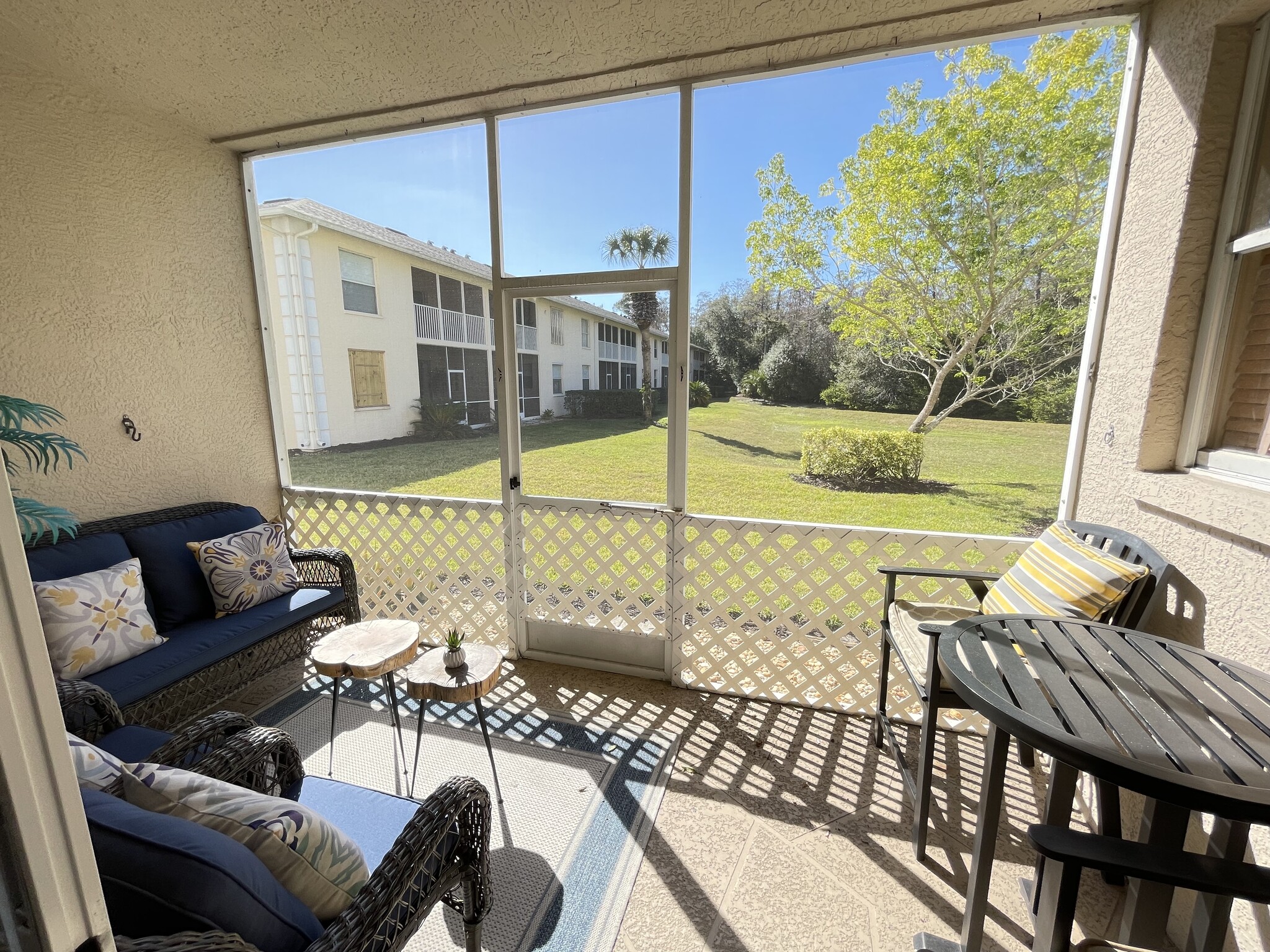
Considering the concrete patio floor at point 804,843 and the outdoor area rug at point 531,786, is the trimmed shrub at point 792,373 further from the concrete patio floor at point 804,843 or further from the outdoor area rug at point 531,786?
the outdoor area rug at point 531,786

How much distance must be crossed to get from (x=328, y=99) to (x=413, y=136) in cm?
41

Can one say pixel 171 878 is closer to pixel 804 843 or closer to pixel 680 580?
pixel 804 843

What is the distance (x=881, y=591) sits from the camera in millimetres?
2656

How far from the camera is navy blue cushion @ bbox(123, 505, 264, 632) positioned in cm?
242

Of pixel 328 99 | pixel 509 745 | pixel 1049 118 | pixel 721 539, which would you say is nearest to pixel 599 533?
pixel 721 539

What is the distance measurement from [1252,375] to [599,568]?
2.50 metres

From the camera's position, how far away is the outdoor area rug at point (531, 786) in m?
1.55

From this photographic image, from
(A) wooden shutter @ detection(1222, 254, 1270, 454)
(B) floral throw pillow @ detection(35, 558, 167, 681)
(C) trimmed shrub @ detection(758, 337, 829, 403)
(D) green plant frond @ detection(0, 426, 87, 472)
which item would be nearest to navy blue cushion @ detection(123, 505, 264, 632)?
(B) floral throw pillow @ detection(35, 558, 167, 681)

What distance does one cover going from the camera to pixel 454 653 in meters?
1.93

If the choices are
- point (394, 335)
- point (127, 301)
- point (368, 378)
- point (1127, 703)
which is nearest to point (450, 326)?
point (394, 335)

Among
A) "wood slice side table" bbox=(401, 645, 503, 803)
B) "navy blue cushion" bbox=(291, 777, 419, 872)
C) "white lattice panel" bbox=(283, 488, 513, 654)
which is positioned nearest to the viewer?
"navy blue cushion" bbox=(291, 777, 419, 872)

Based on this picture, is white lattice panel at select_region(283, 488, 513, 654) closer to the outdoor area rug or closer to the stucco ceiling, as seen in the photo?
the outdoor area rug

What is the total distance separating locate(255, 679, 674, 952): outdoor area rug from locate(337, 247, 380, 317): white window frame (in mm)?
2086

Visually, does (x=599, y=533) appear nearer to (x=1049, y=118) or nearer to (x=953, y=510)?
(x=953, y=510)
